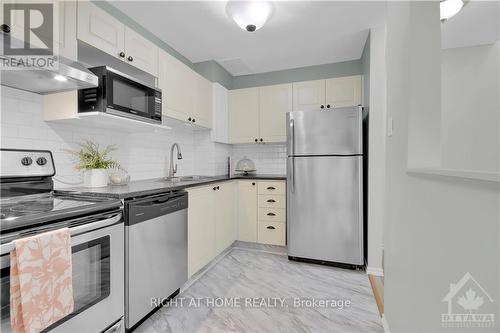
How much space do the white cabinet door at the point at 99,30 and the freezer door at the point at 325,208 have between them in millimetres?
1922

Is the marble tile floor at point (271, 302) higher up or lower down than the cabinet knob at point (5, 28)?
lower down

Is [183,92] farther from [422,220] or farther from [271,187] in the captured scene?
[422,220]

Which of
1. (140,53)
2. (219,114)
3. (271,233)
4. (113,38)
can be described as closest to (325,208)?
(271,233)

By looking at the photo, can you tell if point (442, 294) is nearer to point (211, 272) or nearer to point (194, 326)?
point (194, 326)

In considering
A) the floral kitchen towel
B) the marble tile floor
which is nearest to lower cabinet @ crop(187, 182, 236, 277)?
the marble tile floor

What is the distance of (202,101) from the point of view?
294 cm


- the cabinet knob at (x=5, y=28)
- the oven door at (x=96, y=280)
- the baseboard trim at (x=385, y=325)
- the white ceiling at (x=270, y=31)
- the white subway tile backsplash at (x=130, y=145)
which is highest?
the white ceiling at (x=270, y=31)

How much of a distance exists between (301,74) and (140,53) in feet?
6.99

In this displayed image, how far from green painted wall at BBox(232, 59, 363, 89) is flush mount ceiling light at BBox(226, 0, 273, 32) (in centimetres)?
152

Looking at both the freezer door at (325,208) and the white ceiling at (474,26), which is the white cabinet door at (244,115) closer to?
the freezer door at (325,208)

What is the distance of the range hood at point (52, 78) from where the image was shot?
133 centimetres

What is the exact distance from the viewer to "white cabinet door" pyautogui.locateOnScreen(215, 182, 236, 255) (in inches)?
104

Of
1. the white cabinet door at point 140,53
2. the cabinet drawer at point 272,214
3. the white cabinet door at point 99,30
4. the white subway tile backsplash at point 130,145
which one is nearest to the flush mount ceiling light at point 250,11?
the white cabinet door at point 140,53

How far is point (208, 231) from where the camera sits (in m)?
2.46
